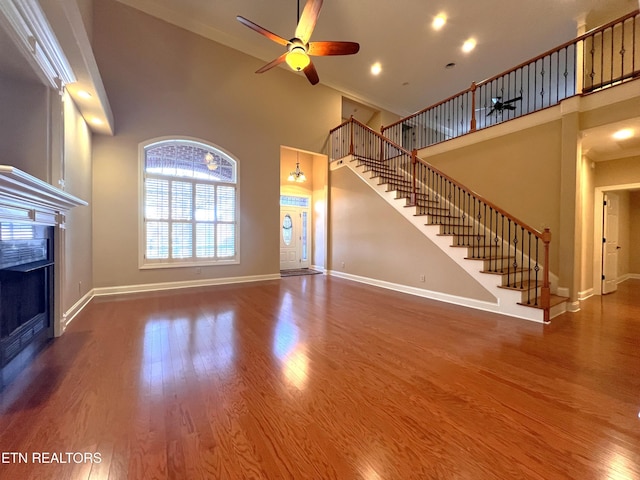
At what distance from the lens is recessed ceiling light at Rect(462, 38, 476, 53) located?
5742mm

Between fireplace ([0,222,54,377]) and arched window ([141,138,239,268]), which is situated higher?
arched window ([141,138,239,268])

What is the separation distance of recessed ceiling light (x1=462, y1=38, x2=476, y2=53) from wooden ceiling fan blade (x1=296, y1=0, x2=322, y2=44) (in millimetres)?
4395

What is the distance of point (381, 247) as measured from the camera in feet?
18.1

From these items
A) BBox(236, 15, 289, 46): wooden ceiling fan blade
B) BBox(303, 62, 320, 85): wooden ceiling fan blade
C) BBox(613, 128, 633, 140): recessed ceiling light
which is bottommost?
BBox(613, 128, 633, 140): recessed ceiling light

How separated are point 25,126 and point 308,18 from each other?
3.23 m

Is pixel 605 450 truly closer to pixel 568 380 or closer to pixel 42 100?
pixel 568 380

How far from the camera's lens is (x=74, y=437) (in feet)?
4.57

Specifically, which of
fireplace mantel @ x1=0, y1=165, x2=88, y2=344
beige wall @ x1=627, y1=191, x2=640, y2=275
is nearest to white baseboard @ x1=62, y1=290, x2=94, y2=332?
fireplace mantel @ x1=0, y1=165, x2=88, y2=344

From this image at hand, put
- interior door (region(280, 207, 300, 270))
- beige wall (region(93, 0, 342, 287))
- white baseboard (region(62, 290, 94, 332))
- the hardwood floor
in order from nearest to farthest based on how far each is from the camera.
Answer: the hardwood floor → white baseboard (region(62, 290, 94, 332)) → beige wall (region(93, 0, 342, 287)) → interior door (region(280, 207, 300, 270))

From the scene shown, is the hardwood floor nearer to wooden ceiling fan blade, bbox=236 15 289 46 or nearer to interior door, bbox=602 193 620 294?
interior door, bbox=602 193 620 294

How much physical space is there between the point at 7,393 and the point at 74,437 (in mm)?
897

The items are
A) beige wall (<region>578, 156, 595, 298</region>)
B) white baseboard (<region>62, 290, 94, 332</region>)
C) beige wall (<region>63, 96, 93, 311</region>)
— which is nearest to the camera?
white baseboard (<region>62, 290, 94, 332</region>)

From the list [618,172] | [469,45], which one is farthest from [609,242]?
[469,45]

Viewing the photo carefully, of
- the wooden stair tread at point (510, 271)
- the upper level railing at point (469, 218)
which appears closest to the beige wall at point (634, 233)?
the upper level railing at point (469, 218)
